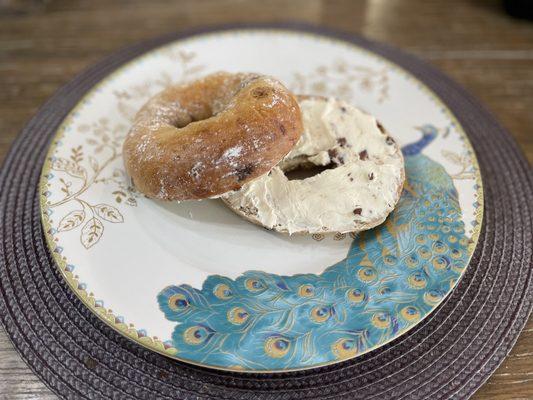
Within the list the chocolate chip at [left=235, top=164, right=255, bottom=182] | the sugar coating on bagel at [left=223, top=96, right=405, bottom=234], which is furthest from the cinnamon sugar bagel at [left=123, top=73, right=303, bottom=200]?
the sugar coating on bagel at [left=223, top=96, right=405, bottom=234]

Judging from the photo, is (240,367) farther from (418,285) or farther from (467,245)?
(467,245)

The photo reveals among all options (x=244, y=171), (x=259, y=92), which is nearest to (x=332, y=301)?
(x=244, y=171)

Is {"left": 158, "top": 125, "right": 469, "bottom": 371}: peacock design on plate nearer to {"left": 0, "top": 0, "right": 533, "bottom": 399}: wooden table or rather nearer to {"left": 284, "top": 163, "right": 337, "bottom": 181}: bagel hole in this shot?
{"left": 284, "top": 163, "right": 337, "bottom": 181}: bagel hole

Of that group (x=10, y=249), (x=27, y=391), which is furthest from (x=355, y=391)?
(x=10, y=249)

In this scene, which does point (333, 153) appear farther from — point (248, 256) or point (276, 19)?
point (276, 19)

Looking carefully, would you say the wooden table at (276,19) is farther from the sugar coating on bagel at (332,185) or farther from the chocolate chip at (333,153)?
the chocolate chip at (333,153)

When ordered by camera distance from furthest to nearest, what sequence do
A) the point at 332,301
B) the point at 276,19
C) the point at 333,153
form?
the point at 276,19 → the point at 333,153 → the point at 332,301

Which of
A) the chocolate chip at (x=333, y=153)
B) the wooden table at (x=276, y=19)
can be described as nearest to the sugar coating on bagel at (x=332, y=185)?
the chocolate chip at (x=333, y=153)
